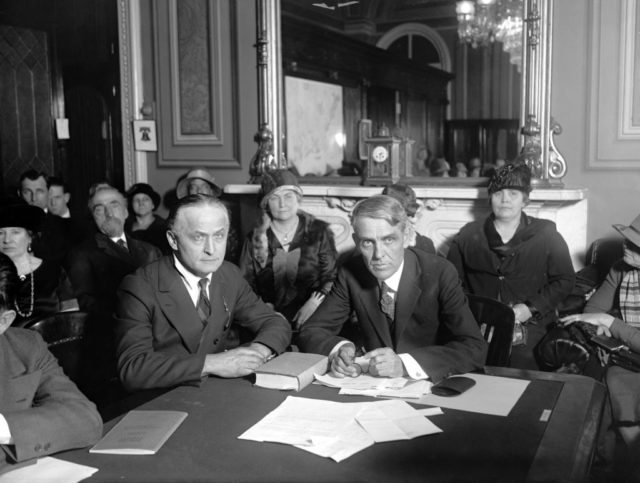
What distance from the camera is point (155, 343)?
8.11 ft

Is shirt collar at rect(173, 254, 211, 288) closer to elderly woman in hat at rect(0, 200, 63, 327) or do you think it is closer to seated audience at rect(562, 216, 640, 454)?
elderly woman in hat at rect(0, 200, 63, 327)

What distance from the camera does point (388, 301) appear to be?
260 centimetres

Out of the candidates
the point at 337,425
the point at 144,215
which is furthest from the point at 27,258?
the point at 337,425

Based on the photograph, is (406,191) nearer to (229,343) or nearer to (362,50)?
(362,50)

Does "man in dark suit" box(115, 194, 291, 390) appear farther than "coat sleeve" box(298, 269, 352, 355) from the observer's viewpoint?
No

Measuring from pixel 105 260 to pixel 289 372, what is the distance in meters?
2.22

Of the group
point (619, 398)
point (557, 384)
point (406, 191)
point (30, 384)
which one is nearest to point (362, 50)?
point (406, 191)

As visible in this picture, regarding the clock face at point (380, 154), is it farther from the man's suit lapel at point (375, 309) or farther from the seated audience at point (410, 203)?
the man's suit lapel at point (375, 309)

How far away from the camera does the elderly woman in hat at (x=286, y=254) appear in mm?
4121

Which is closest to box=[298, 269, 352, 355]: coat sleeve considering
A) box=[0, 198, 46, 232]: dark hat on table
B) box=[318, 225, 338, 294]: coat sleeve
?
box=[318, 225, 338, 294]: coat sleeve

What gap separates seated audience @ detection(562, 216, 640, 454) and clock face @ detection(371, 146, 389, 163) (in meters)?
1.82

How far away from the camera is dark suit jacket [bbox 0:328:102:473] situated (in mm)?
1656

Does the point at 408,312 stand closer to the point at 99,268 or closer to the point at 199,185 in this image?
the point at 99,268

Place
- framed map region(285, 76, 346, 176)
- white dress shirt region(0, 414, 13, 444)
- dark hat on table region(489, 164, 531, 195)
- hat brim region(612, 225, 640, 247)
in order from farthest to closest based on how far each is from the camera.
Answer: framed map region(285, 76, 346, 176)
dark hat on table region(489, 164, 531, 195)
hat brim region(612, 225, 640, 247)
white dress shirt region(0, 414, 13, 444)
